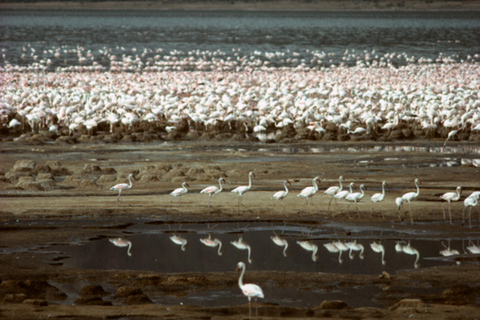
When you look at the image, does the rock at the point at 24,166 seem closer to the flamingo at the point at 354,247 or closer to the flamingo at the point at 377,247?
the flamingo at the point at 354,247


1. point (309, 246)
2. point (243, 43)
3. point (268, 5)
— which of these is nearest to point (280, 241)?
point (309, 246)

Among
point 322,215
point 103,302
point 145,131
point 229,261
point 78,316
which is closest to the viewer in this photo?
point 78,316

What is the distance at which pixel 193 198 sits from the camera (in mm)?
14773

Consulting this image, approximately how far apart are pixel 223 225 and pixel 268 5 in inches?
5483

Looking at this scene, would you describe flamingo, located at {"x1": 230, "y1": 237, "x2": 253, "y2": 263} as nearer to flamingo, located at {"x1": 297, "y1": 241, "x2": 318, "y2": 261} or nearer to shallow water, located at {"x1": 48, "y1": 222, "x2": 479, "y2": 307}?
shallow water, located at {"x1": 48, "y1": 222, "x2": 479, "y2": 307}

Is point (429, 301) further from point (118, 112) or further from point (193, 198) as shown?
point (118, 112)

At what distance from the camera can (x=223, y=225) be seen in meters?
13.0

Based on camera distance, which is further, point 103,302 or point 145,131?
point 145,131

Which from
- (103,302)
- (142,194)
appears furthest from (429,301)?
(142,194)

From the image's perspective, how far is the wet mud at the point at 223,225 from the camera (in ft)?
30.1

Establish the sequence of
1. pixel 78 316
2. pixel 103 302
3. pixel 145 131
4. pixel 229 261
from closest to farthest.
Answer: pixel 78 316 → pixel 103 302 → pixel 229 261 → pixel 145 131

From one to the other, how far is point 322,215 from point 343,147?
836 centimetres

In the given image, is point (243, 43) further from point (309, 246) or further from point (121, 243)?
point (309, 246)

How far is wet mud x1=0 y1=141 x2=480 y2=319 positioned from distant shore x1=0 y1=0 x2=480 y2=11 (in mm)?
128097
